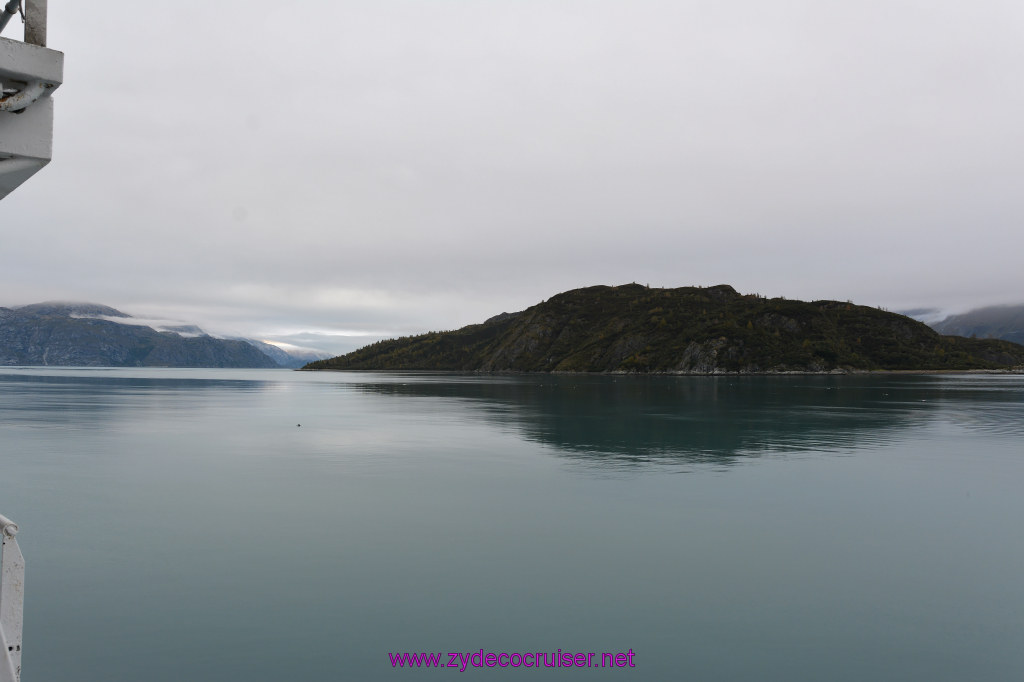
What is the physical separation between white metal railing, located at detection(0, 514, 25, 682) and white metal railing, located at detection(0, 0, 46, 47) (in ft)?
20.1

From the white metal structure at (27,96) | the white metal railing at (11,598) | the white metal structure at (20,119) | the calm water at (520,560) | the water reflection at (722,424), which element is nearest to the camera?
the white metal railing at (11,598)

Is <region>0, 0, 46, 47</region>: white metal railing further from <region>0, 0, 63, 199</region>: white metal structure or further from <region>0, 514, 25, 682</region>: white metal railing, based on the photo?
<region>0, 514, 25, 682</region>: white metal railing

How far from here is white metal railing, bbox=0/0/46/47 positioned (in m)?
8.23

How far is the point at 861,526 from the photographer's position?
24.3m

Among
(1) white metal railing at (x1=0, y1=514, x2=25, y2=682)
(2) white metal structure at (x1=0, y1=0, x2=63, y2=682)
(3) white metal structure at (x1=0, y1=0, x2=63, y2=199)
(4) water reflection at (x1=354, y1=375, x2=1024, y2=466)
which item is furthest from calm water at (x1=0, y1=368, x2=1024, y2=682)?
(3) white metal structure at (x1=0, y1=0, x2=63, y2=199)

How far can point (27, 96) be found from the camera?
8.02 meters

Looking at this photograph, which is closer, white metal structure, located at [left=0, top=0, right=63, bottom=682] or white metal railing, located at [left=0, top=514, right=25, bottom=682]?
white metal railing, located at [left=0, top=514, right=25, bottom=682]

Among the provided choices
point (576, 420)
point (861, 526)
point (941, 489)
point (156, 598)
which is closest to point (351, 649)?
point (156, 598)

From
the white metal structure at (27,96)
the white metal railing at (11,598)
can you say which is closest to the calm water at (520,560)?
the white metal railing at (11,598)

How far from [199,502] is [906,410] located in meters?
85.1

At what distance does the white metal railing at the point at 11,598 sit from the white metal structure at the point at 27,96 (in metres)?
4.52

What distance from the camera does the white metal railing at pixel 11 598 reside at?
734 centimetres

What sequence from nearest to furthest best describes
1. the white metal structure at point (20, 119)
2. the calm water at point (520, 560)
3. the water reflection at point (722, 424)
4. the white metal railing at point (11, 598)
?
the white metal railing at point (11, 598)
the white metal structure at point (20, 119)
the calm water at point (520, 560)
the water reflection at point (722, 424)

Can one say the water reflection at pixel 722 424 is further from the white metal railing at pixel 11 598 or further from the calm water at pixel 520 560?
the white metal railing at pixel 11 598
